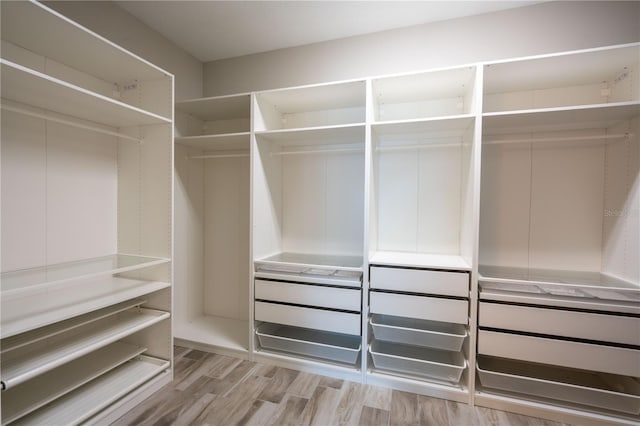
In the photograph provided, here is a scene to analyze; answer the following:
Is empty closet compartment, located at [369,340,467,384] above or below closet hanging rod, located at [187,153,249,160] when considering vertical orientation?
below

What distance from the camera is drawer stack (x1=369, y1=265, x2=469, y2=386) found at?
185cm

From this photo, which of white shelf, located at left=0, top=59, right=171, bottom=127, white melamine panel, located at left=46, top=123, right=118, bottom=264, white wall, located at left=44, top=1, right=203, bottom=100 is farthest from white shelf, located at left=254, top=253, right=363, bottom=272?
white wall, located at left=44, top=1, right=203, bottom=100

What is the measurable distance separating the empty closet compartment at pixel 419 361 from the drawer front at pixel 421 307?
11.6 inches

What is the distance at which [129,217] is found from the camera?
2.12 metres

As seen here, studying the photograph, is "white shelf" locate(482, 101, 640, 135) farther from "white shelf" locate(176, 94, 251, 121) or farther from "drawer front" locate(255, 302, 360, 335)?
"white shelf" locate(176, 94, 251, 121)

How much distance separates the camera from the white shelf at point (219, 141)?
2.34 meters

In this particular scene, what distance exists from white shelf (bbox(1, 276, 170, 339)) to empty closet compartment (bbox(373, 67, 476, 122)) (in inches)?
79.1

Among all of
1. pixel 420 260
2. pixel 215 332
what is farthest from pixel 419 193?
pixel 215 332

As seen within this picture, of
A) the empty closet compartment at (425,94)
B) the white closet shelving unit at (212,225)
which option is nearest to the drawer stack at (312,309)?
the white closet shelving unit at (212,225)

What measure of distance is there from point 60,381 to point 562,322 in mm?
2839

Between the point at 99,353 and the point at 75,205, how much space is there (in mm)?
994

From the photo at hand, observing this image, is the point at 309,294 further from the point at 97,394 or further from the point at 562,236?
the point at 562,236

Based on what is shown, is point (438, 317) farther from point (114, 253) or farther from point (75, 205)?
point (75, 205)

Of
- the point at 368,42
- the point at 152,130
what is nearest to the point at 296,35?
the point at 368,42
